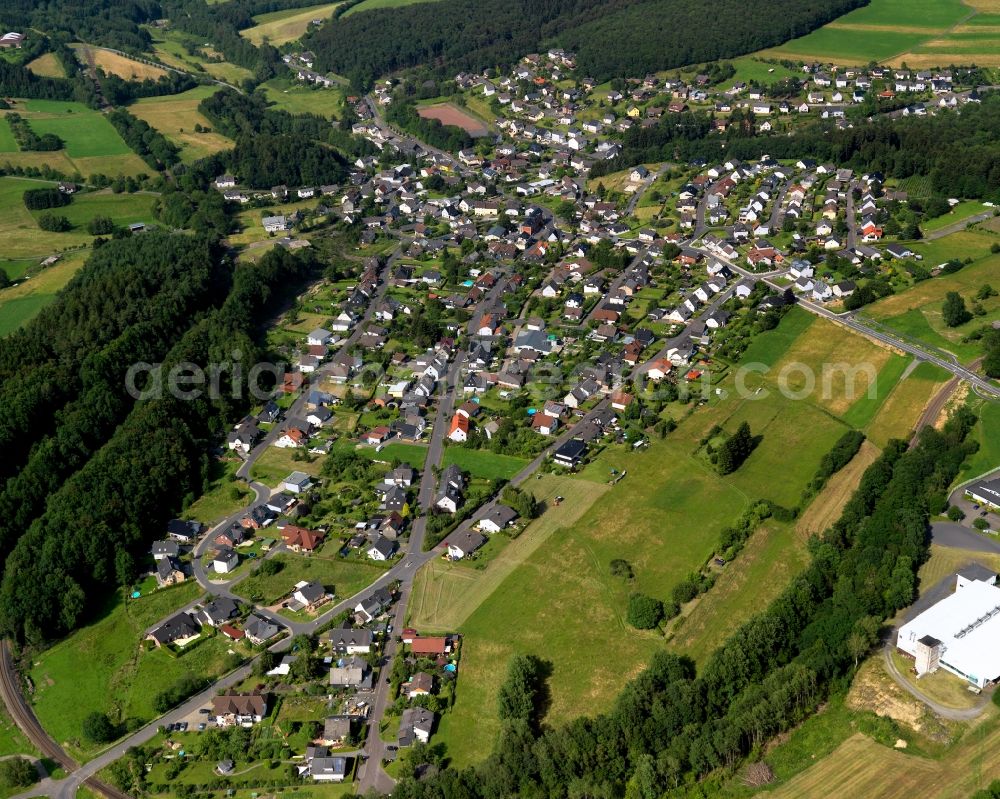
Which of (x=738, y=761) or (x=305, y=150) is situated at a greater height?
(x=305, y=150)

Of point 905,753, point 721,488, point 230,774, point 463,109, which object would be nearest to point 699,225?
point 721,488

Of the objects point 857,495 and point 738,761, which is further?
point 857,495

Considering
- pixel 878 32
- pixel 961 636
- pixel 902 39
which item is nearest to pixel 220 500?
pixel 961 636

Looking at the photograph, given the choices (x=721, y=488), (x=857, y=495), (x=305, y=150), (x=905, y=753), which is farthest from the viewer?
(x=305, y=150)

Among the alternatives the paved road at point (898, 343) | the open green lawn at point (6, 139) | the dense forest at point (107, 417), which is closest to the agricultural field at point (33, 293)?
the dense forest at point (107, 417)

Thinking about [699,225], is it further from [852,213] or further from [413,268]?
[413,268]
